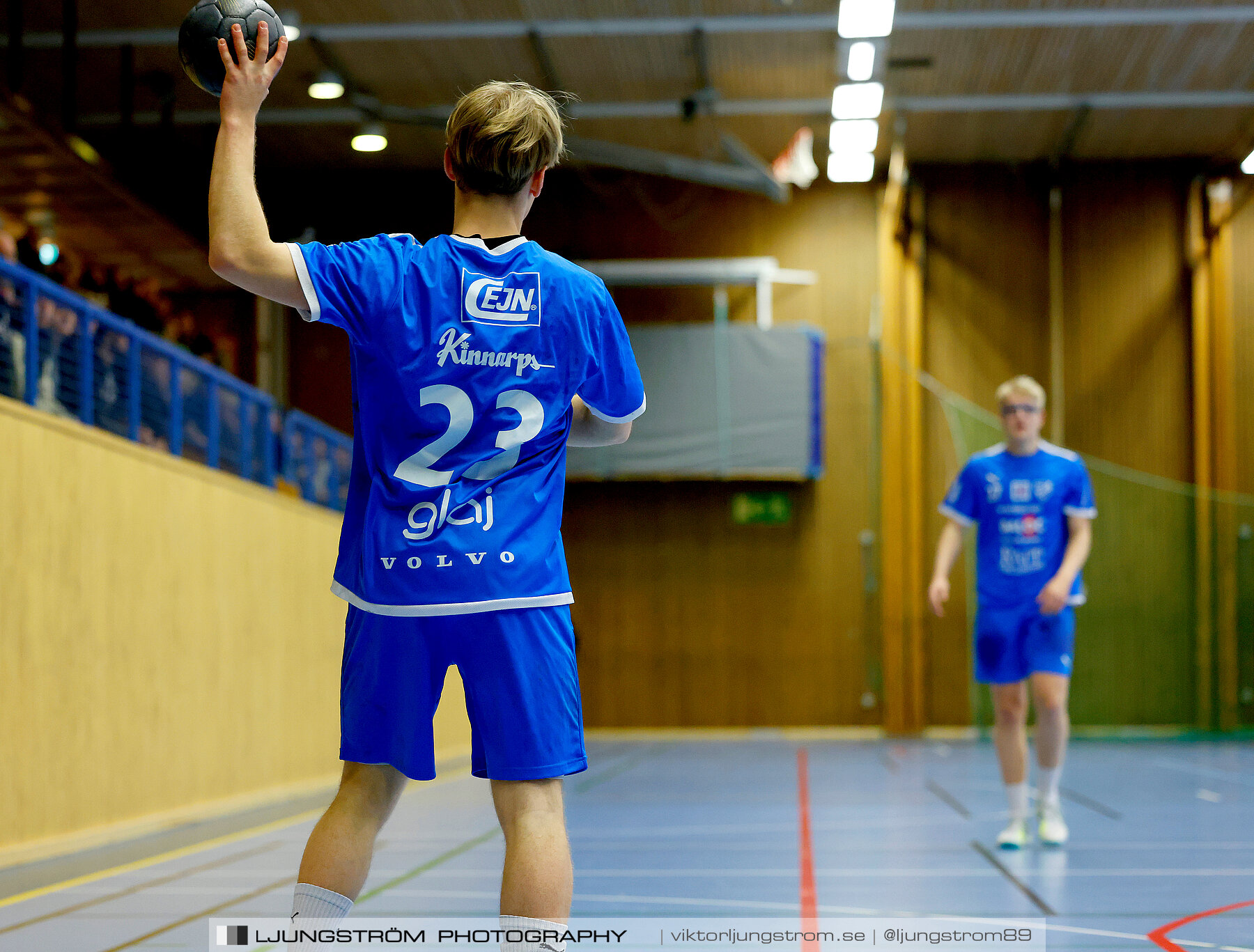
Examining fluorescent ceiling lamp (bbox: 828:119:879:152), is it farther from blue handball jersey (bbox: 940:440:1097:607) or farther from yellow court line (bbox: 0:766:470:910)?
yellow court line (bbox: 0:766:470:910)

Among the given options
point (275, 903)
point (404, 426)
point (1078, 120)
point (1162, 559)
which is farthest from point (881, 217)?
point (404, 426)

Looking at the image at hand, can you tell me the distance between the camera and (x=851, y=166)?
13.8 m

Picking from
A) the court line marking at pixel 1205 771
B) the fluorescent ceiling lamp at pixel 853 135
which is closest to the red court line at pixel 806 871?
the court line marking at pixel 1205 771

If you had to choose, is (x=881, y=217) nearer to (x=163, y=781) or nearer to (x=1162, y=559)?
(x=1162, y=559)

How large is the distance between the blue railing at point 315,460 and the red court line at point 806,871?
3.79 metres

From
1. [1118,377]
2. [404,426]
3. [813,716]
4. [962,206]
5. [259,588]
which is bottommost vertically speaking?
[813,716]

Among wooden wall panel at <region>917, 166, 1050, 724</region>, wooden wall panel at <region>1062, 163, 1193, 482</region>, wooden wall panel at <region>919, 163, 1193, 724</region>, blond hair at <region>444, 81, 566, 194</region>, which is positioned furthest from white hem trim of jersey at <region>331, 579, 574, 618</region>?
wooden wall panel at <region>1062, 163, 1193, 482</region>

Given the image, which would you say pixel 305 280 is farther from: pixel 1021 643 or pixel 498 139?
pixel 1021 643

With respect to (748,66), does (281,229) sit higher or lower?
lower

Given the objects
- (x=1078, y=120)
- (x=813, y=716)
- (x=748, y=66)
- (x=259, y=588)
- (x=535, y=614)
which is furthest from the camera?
(x=813, y=716)

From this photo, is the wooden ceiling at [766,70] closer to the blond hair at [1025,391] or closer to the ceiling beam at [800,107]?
the ceiling beam at [800,107]

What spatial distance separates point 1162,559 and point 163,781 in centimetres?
1027

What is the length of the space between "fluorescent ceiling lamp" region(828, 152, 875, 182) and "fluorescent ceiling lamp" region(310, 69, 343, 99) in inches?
199

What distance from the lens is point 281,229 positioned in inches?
595
